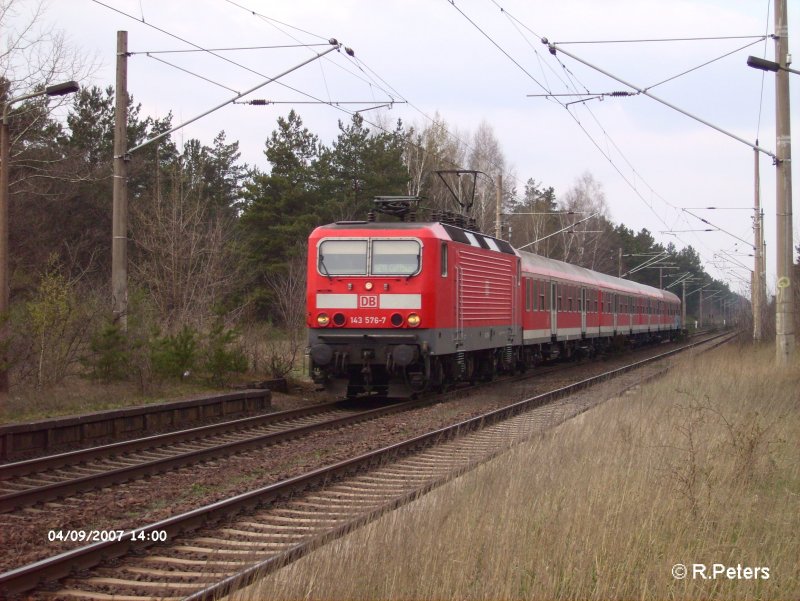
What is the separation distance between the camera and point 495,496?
705 centimetres

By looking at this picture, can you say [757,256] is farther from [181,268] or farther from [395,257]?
[395,257]

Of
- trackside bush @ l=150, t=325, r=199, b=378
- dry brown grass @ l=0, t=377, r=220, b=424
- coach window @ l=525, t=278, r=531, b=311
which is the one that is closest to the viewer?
dry brown grass @ l=0, t=377, r=220, b=424

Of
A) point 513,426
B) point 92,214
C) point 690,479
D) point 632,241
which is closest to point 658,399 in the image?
point 513,426

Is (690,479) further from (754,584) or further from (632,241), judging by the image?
(632,241)

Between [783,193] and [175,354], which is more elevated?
[783,193]

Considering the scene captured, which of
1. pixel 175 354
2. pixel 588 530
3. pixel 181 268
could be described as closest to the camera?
pixel 588 530

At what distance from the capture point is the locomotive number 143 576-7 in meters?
16.1

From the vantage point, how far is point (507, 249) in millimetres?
21953

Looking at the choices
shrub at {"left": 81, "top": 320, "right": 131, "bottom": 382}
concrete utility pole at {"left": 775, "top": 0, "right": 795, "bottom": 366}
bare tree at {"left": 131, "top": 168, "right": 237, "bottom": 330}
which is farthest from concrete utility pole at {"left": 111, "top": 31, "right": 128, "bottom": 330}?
concrete utility pole at {"left": 775, "top": 0, "right": 795, "bottom": 366}

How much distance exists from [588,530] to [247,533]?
2.82 metres

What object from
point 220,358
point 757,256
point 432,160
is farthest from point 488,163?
point 220,358

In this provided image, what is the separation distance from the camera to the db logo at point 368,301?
1616 cm

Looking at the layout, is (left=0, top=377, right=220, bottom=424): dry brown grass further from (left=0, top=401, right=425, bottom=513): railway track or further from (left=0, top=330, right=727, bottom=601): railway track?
(left=0, top=330, right=727, bottom=601): railway track

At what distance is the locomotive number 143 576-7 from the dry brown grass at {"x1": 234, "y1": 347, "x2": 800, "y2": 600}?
21.5 ft
